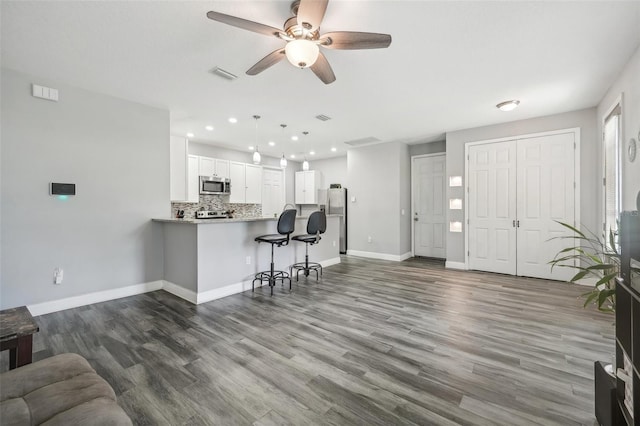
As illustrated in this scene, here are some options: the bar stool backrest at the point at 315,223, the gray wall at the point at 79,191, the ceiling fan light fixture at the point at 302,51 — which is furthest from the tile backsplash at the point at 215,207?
the ceiling fan light fixture at the point at 302,51

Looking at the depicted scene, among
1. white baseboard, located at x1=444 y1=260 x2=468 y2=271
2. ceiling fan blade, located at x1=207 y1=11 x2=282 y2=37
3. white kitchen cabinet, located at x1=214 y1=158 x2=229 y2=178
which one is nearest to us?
ceiling fan blade, located at x1=207 y1=11 x2=282 y2=37

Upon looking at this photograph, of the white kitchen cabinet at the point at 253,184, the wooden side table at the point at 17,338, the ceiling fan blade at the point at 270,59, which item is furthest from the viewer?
the white kitchen cabinet at the point at 253,184

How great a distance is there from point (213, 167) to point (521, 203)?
6.25 m

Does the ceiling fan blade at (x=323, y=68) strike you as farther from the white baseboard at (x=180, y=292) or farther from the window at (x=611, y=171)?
the window at (x=611, y=171)

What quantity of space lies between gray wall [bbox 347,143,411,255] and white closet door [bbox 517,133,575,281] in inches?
87.2

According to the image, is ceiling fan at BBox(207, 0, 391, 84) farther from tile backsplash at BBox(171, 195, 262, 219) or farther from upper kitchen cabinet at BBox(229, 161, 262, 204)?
tile backsplash at BBox(171, 195, 262, 219)

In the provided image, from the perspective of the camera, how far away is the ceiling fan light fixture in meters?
2.01

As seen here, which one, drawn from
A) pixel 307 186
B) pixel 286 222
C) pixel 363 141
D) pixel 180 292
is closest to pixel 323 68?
pixel 286 222

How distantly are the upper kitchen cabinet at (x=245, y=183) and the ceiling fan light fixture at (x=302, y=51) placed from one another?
5024 millimetres

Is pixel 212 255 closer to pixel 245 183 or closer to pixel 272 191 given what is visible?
pixel 245 183

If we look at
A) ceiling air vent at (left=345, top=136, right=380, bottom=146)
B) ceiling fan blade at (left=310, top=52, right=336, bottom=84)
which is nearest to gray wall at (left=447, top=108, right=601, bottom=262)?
ceiling air vent at (left=345, top=136, right=380, bottom=146)

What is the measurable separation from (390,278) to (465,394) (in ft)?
9.45

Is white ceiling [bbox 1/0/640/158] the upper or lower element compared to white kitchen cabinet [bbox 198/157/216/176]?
upper

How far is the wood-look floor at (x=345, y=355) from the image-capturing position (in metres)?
1.63
